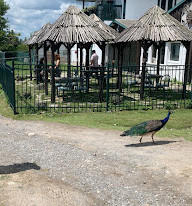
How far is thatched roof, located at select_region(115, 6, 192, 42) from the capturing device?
40.2 feet

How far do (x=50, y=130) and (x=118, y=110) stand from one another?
356 cm

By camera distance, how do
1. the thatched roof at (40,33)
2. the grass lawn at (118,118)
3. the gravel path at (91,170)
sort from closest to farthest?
1. the gravel path at (91,170)
2. the grass lawn at (118,118)
3. the thatched roof at (40,33)

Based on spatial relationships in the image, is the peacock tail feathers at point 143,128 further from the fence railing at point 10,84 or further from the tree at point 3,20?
the tree at point 3,20

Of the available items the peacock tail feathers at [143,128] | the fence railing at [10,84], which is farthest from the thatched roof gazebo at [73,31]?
the peacock tail feathers at [143,128]

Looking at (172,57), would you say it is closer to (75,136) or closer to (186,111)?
(186,111)

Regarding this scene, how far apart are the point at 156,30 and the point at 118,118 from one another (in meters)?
4.91

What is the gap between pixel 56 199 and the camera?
4.25m

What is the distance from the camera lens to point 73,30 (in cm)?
1206

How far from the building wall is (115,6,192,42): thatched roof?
14023mm

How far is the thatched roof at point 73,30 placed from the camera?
11797mm

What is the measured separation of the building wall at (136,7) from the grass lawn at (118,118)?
17897mm

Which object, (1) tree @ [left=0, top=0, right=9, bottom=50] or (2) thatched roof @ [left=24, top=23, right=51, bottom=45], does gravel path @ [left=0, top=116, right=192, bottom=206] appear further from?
(1) tree @ [left=0, top=0, right=9, bottom=50]

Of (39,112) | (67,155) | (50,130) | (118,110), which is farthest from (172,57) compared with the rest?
(67,155)

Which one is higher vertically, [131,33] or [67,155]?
[131,33]
